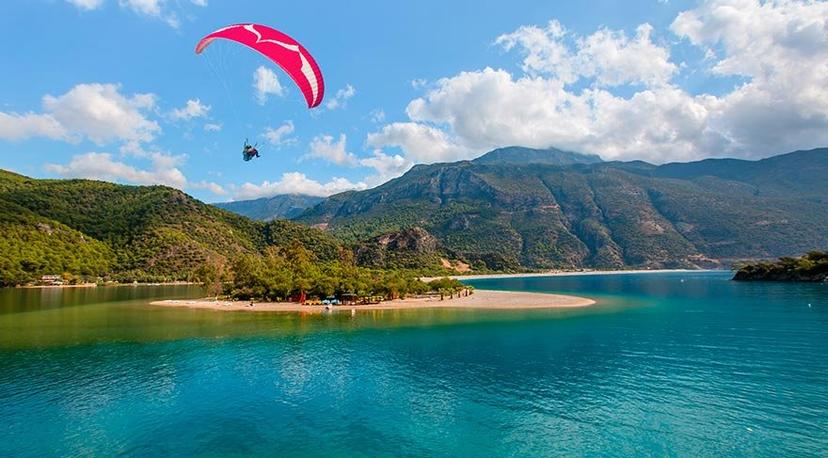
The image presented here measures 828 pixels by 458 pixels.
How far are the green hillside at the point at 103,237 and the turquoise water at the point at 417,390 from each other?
355 ft

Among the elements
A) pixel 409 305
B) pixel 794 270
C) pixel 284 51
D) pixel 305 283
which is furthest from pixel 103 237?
pixel 794 270

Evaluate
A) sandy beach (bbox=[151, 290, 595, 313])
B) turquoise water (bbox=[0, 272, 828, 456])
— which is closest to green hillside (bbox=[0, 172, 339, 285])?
sandy beach (bbox=[151, 290, 595, 313])

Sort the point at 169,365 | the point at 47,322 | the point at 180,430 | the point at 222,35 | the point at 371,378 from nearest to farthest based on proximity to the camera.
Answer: the point at 180,430 → the point at 222,35 → the point at 371,378 → the point at 169,365 → the point at 47,322

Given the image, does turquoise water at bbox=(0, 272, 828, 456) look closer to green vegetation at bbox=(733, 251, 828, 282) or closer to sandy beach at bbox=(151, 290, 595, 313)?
sandy beach at bbox=(151, 290, 595, 313)

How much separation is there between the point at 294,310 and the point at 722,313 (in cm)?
6302

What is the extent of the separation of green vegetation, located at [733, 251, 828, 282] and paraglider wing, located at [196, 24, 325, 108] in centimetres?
13611

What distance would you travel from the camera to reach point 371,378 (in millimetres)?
30938

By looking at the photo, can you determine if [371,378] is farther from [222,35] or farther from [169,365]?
[222,35]

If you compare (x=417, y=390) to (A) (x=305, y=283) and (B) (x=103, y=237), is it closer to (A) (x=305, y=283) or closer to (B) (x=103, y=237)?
(A) (x=305, y=283)

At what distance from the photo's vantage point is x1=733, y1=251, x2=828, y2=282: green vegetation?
4505 inches

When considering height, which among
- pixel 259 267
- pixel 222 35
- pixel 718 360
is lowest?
pixel 718 360

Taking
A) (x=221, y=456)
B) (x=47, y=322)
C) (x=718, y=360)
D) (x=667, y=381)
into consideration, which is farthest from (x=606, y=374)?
(x=47, y=322)

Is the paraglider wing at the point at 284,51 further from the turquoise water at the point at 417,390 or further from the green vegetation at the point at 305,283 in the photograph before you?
the green vegetation at the point at 305,283

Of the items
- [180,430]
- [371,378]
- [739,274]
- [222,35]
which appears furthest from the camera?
[739,274]
